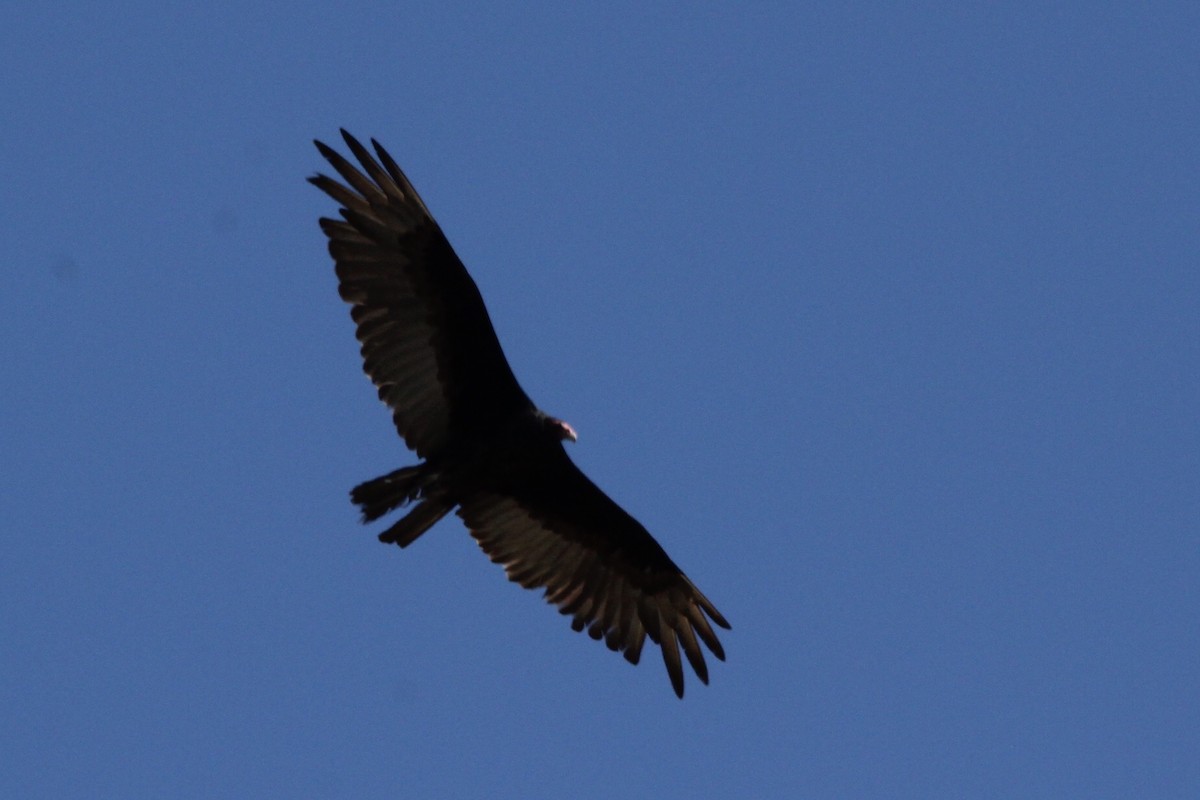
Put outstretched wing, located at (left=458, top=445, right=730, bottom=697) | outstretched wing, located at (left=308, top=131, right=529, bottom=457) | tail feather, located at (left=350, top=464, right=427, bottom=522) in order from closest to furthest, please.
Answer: tail feather, located at (left=350, top=464, right=427, bottom=522)
outstretched wing, located at (left=308, top=131, right=529, bottom=457)
outstretched wing, located at (left=458, top=445, right=730, bottom=697)

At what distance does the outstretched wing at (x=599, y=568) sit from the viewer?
13.3 meters

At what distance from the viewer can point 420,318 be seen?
12.6 meters

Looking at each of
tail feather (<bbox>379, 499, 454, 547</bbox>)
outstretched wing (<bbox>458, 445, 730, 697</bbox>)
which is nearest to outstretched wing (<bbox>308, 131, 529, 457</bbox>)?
tail feather (<bbox>379, 499, 454, 547</bbox>)

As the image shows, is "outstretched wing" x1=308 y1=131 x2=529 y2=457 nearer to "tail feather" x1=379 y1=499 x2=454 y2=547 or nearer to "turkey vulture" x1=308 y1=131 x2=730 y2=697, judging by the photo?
"turkey vulture" x1=308 y1=131 x2=730 y2=697

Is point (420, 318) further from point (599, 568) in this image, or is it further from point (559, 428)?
point (599, 568)

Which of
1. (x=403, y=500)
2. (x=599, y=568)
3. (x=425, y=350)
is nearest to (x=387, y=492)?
(x=403, y=500)

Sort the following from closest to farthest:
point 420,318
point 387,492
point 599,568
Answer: point 387,492 → point 420,318 → point 599,568

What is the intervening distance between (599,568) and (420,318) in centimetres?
227

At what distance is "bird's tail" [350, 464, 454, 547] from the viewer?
1216 cm

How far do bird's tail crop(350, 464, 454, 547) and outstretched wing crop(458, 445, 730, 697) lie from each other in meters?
0.69

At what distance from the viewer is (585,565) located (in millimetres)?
13578

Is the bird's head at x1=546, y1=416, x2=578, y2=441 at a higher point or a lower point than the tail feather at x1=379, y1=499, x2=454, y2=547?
higher

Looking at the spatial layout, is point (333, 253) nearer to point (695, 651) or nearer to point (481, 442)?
point (481, 442)

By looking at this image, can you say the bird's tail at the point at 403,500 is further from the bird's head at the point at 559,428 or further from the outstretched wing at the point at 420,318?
the bird's head at the point at 559,428
